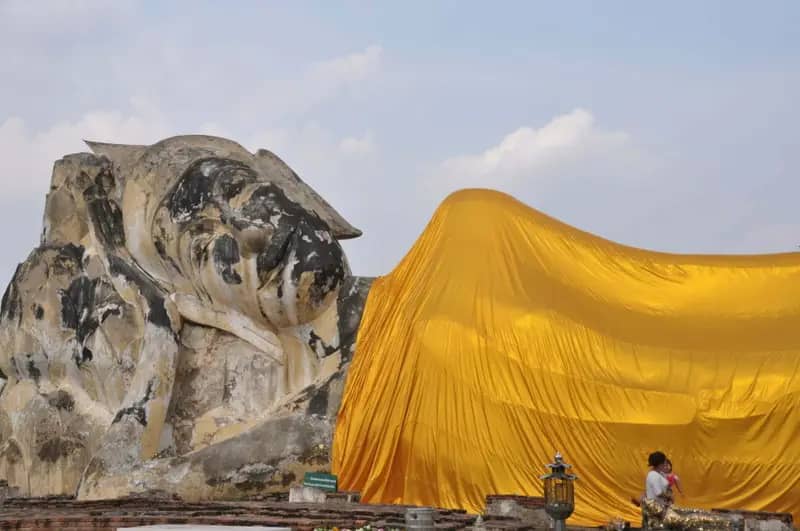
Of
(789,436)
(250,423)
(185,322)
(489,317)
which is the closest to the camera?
(789,436)

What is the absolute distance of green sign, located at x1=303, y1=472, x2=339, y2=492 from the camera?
35.4ft

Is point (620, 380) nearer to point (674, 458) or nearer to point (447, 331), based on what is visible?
point (674, 458)

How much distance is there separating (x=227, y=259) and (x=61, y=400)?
2.67m

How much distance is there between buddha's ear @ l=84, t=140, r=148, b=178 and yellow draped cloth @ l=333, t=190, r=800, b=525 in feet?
11.2

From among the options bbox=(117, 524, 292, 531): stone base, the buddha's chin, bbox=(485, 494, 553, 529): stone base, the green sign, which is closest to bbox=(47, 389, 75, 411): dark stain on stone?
the buddha's chin

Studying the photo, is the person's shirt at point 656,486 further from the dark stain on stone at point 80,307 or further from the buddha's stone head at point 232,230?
the dark stain on stone at point 80,307

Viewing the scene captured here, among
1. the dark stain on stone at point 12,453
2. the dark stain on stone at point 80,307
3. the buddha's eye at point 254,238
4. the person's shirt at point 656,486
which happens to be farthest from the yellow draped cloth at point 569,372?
the dark stain on stone at point 12,453

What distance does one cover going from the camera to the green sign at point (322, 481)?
10797mm

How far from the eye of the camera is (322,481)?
10828mm

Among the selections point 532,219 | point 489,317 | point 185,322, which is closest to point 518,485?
point 489,317

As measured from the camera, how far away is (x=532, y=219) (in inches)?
462

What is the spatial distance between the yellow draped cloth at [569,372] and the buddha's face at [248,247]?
0.80 metres

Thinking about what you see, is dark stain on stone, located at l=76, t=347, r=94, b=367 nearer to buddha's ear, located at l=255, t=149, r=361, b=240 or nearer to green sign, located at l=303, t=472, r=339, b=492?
buddha's ear, located at l=255, t=149, r=361, b=240

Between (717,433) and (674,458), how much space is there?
14.3 inches
